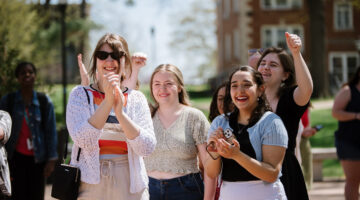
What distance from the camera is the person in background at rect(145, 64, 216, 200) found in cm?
453

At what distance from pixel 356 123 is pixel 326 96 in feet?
64.1

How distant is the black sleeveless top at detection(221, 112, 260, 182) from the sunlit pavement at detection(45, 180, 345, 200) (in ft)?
17.7

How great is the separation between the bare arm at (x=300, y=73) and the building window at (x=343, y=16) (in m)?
32.6

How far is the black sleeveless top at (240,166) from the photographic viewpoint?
3607mm

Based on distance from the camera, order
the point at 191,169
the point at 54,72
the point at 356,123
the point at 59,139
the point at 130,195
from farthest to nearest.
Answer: the point at 54,72 < the point at 59,139 < the point at 356,123 < the point at 191,169 < the point at 130,195

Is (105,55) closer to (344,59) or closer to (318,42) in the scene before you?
(318,42)

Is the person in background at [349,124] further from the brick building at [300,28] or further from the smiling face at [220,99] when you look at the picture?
the brick building at [300,28]

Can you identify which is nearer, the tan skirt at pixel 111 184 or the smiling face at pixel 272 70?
the tan skirt at pixel 111 184

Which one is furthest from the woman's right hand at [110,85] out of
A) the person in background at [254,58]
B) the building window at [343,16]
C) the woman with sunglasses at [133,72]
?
the building window at [343,16]

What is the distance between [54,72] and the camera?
4572cm

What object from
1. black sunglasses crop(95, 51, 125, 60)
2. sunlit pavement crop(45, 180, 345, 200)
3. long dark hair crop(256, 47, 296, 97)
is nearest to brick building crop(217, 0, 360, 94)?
sunlit pavement crop(45, 180, 345, 200)

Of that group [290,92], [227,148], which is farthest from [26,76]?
[227,148]

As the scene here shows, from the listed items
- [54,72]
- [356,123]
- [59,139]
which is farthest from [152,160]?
[54,72]

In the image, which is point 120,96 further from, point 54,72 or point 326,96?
point 54,72
